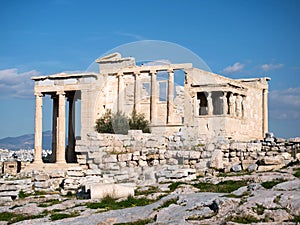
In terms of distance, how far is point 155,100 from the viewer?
4391 centimetres

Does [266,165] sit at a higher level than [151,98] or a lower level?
lower

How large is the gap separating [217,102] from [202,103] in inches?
81.3

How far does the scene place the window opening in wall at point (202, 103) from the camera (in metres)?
43.5

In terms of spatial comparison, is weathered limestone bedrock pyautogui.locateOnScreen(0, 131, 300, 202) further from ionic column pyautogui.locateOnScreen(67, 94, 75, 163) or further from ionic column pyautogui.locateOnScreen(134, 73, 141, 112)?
ionic column pyautogui.locateOnScreen(67, 94, 75, 163)

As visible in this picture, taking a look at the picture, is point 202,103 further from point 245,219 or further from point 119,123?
point 245,219

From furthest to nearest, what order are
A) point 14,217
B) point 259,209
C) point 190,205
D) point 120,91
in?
point 120,91
point 14,217
point 190,205
point 259,209

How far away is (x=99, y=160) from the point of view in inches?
837

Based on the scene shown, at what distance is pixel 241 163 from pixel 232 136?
67.3ft

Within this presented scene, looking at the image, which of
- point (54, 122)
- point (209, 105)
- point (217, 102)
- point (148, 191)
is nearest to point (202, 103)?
point (217, 102)

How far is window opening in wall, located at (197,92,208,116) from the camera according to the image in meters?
43.5

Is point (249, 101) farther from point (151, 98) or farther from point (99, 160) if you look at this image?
point (99, 160)

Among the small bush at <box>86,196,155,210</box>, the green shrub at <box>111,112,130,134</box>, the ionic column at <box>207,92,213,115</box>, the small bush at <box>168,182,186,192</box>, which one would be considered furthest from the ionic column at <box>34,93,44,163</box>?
the small bush at <box>86,196,155,210</box>

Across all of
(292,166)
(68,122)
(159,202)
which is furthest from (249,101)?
(159,202)

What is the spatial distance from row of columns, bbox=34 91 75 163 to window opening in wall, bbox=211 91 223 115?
1055 cm
